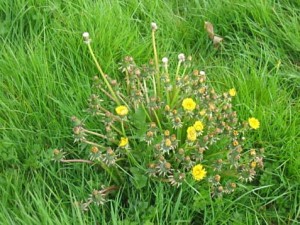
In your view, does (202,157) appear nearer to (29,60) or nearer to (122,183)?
(122,183)

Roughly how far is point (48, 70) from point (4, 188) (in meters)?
0.62

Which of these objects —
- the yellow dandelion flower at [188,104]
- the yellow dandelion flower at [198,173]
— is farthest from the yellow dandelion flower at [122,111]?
the yellow dandelion flower at [198,173]

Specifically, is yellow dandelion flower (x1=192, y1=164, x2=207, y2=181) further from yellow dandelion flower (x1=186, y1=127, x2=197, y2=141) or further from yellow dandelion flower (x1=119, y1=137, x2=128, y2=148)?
yellow dandelion flower (x1=119, y1=137, x2=128, y2=148)

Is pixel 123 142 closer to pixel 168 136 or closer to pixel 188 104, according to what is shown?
pixel 168 136

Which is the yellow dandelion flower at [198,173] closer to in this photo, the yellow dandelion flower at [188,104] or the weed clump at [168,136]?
the weed clump at [168,136]

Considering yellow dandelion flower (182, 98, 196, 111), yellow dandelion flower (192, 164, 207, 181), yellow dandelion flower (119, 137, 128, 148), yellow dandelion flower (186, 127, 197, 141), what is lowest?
yellow dandelion flower (192, 164, 207, 181)

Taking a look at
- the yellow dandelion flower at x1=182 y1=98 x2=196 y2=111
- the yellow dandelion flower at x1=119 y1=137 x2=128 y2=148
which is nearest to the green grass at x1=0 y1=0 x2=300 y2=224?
the yellow dandelion flower at x1=119 y1=137 x2=128 y2=148

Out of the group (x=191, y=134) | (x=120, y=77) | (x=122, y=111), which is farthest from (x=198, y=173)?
(x=120, y=77)

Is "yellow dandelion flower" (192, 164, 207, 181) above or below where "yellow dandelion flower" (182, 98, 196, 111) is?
below

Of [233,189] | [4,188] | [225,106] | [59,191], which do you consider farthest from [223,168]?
[4,188]

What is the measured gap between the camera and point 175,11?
285cm

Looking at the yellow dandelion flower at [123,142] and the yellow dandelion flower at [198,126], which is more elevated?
the yellow dandelion flower at [198,126]

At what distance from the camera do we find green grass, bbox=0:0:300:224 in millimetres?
1951

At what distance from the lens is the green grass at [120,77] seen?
195 centimetres
